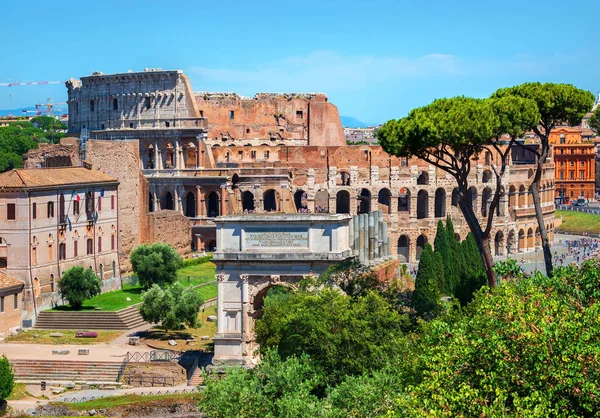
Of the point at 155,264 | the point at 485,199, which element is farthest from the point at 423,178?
the point at 155,264

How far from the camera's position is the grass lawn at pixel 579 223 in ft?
368

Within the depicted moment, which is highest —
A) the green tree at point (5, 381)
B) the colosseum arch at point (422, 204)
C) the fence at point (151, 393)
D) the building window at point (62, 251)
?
the colosseum arch at point (422, 204)

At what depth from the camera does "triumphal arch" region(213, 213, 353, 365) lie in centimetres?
4316

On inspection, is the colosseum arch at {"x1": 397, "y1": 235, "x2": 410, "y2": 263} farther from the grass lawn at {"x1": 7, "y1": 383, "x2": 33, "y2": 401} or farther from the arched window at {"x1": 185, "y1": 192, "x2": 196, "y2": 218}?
the grass lawn at {"x1": 7, "y1": 383, "x2": 33, "y2": 401}

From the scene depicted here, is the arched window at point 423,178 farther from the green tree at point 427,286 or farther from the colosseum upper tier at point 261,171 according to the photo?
the green tree at point 427,286

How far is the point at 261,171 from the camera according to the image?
9225cm

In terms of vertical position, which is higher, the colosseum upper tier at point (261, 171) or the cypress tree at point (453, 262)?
the colosseum upper tier at point (261, 171)

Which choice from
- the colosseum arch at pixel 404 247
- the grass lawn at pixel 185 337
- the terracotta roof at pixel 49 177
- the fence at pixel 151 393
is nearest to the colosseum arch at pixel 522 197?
the colosseum arch at pixel 404 247

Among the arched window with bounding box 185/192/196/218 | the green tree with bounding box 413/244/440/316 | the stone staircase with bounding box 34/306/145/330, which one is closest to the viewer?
the green tree with bounding box 413/244/440/316

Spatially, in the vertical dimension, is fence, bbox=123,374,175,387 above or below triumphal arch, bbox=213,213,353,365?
below

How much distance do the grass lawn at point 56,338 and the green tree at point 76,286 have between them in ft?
9.20

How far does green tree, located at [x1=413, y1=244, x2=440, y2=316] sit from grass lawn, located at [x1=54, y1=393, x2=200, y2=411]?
27.2ft

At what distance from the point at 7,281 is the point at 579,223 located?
236 feet

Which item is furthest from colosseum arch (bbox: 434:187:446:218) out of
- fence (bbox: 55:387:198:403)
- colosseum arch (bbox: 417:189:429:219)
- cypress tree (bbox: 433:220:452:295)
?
fence (bbox: 55:387:198:403)
